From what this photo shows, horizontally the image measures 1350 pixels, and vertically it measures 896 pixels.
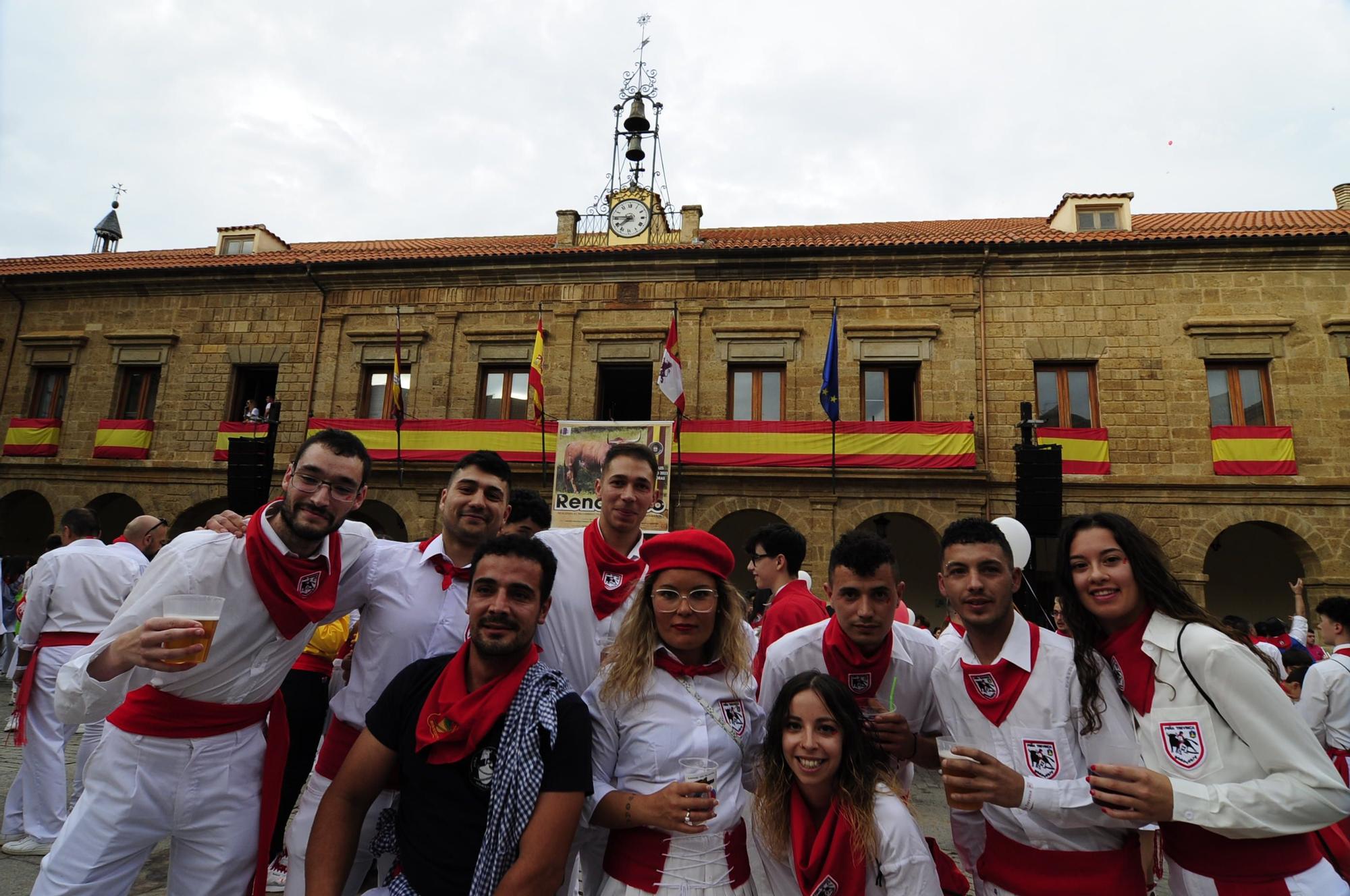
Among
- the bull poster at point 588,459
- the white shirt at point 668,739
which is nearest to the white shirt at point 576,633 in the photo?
the white shirt at point 668,739

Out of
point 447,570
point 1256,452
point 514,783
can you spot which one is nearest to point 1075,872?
point 514,783

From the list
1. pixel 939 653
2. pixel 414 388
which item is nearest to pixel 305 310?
pixel 414 388

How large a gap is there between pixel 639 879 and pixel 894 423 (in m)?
11.7

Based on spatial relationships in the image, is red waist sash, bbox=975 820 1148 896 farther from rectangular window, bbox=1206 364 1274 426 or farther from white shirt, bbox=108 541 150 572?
rectangular window, bbox=1206 364 1274 426

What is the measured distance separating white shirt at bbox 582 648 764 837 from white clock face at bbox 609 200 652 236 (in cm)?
1412

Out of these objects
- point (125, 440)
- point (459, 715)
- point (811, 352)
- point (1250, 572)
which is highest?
point (811, 352)

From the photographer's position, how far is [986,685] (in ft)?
7.88

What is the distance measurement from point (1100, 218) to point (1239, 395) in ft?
14.4

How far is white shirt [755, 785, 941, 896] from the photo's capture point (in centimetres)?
214

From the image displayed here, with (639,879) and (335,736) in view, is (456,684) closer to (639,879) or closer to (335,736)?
(639,879)

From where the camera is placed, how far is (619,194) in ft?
52.0

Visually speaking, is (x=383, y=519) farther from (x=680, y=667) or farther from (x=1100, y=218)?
(x=1100, y=218)

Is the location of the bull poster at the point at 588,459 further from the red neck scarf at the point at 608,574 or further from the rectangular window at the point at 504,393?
the red neck scarf at the point at 608,574

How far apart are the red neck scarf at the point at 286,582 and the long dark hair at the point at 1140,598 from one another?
2551mm
